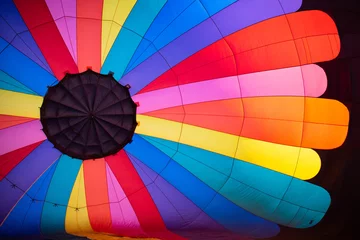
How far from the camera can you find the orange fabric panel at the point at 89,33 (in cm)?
350

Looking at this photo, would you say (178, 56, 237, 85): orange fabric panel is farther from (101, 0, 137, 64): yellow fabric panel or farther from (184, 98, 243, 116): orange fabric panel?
(101, 0, 137, 64): yellow fabric panel

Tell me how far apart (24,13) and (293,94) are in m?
2.17

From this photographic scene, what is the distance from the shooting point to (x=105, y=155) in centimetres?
367

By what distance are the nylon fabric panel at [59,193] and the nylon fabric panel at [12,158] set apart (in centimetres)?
25

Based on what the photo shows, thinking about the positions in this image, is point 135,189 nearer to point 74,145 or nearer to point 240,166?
point 74,145

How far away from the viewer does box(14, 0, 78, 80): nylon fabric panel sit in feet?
11.4

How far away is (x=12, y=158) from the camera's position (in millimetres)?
3631

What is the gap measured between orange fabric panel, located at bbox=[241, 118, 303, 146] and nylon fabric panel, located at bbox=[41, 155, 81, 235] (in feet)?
4.58

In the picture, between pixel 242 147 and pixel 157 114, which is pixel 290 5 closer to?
pixel 242 147

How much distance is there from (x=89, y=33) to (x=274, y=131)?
166 cm

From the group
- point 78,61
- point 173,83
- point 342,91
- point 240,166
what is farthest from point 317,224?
point 78,61

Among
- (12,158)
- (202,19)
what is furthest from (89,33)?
(12,158)

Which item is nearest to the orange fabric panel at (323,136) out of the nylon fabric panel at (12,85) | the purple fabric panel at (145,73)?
the purple fabric panel at (145,73)

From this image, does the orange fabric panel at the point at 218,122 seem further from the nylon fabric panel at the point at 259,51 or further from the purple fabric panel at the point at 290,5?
the purple fabric panel at the point at 290,5
